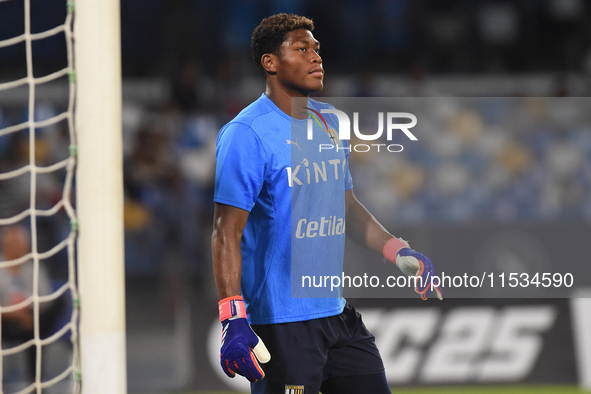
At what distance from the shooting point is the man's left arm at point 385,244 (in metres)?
2.42

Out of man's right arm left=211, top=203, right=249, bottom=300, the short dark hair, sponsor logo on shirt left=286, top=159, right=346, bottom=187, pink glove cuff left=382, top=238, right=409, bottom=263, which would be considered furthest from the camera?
pink glove cuff left=382, top=238, right=409, bottom=263

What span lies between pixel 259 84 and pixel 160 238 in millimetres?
2674

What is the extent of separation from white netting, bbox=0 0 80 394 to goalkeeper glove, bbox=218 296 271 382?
516 mm

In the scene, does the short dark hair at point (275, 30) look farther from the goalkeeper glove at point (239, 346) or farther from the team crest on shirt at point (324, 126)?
the goalkeeper glove at point (239, 346)

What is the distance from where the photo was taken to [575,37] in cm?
924

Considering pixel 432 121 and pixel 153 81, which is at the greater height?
pixel 153 81

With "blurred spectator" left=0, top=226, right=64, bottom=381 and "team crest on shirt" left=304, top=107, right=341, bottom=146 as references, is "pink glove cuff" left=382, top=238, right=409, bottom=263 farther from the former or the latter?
"blurred spectator" left=0, top=226, right=64, bottom=381

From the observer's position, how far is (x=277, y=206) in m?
2.25

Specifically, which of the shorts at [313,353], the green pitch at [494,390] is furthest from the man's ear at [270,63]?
the green pitch at [494,390]

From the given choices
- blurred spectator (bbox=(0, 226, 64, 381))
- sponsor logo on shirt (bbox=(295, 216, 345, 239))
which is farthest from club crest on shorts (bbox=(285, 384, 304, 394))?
blurred spectator (bbox=(0, 226, 64, 381))

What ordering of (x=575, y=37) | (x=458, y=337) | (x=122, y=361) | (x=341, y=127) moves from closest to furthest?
Result: (x=122, y=361)
(x=341, y=127)
(x=458, y=337)
(x=575, y=37)

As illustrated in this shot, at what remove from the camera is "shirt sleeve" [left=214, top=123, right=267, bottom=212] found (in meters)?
2.16

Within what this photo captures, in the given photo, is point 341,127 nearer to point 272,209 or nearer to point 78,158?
point 272,209

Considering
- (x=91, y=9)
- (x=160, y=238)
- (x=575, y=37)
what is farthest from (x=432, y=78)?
(x=91, y=9)
